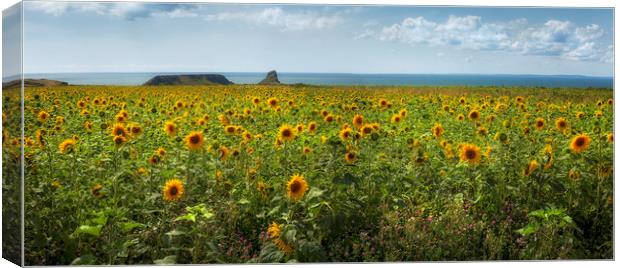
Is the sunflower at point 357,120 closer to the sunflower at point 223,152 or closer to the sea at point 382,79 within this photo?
the sea at point 382,79

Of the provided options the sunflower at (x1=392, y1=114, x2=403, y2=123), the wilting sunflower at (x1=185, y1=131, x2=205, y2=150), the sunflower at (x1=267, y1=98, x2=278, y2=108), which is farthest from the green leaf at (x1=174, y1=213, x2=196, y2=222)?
the sunflower at (x1=392, y1=114, x2=403, y2=123)

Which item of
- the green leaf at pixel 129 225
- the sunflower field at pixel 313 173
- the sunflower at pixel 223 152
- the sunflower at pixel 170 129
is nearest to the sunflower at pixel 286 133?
the sunflower field at pixel 313 173

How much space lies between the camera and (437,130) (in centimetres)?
670

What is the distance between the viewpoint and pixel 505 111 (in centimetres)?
675

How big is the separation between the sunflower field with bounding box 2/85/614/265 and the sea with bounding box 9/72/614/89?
61 mm

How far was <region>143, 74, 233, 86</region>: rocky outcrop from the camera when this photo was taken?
Result: 6246 millimetres

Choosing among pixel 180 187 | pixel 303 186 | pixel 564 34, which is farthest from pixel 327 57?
pixel 564 34

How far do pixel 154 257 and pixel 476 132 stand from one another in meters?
2.42

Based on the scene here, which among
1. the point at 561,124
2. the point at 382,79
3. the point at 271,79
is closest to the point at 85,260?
the point at 271,79

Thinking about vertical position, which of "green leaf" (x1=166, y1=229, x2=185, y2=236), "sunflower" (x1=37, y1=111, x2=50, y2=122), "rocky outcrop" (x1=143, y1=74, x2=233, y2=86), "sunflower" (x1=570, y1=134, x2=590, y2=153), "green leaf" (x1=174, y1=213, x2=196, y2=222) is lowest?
"green leaf" (x1=166, y1=229, x2=185, y2=236)

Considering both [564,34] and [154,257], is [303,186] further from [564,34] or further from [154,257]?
[564,34]

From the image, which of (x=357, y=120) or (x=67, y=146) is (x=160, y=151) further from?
(x=357, y=120)

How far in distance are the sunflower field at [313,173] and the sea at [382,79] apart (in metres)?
0.06

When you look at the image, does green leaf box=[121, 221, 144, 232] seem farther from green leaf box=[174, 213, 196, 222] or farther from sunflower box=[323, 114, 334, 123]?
sunflower box=[323, 114, 334, 123]
